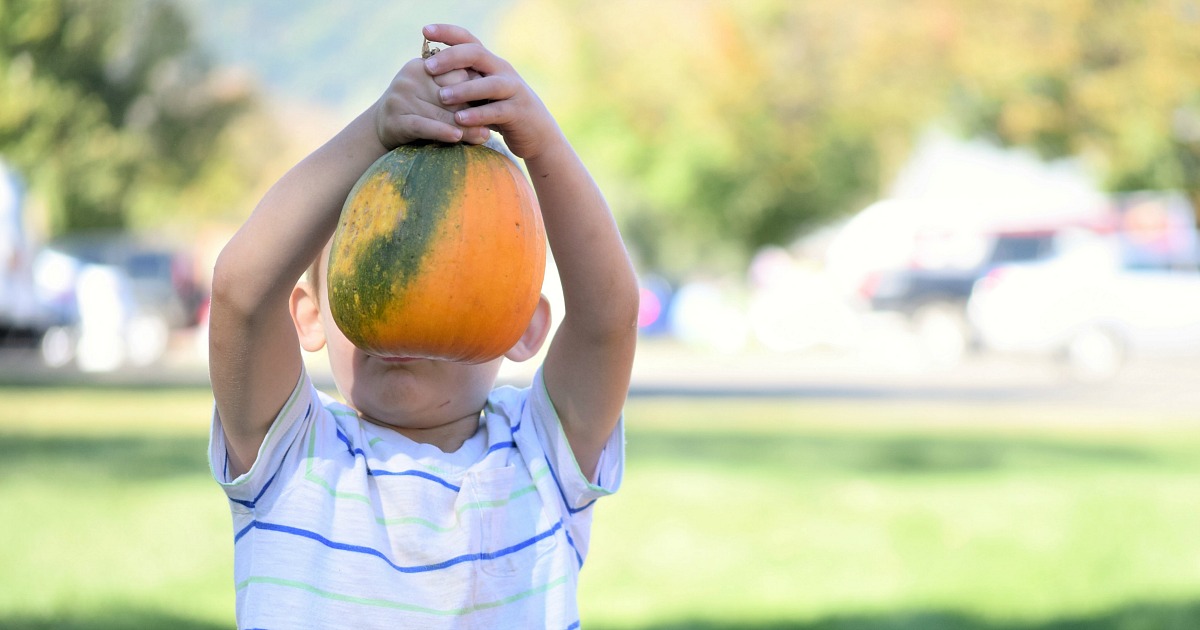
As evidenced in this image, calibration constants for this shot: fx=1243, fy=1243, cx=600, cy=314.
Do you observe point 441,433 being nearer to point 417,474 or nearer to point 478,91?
point 417,474

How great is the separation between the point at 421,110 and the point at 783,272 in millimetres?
30380

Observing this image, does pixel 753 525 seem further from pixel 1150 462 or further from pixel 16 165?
pixel 16 165

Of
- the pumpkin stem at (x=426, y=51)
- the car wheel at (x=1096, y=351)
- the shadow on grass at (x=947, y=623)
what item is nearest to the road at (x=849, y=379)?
the car wheel at (x=1096, y=351)

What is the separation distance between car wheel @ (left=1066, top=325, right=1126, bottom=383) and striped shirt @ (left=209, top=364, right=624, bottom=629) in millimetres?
19344

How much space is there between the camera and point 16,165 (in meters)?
28.6

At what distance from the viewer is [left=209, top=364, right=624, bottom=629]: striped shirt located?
196 centimetres

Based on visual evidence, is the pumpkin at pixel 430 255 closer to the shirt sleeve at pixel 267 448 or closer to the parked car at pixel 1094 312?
the shirt sleeve at pixel 267 448

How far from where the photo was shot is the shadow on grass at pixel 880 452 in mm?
9703

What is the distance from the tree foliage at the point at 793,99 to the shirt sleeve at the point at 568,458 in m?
32.1

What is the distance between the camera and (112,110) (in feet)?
98.9

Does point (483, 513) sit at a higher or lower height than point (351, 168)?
lower

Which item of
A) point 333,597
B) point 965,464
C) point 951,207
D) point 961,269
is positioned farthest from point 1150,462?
point 951,207

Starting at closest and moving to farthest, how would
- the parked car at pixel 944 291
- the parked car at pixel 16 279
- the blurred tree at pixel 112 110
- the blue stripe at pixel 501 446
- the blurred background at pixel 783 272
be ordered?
the blue stripe at pixel 501 446
the blurred background at pixel 783 272
the parked car at pixel 16 279
the parked car at pixel 944 291
the blurred tree at pixel 112 110

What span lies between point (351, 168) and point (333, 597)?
26.5 inches
